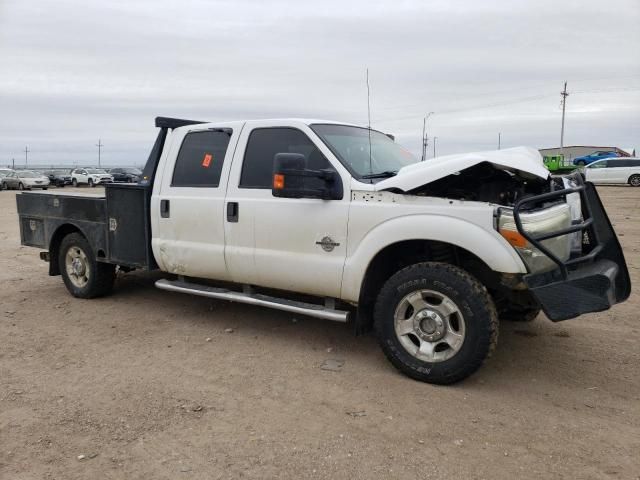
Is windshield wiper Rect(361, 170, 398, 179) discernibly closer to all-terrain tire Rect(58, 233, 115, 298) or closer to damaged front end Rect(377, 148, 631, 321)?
damaged front end Rect(377, 148, 631, 321)

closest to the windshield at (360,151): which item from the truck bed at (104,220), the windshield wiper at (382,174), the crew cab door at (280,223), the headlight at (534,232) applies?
the windshield wiper at (382,174)

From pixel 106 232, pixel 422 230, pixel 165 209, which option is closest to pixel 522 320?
pixel 422 230

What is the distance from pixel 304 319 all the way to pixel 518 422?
101 inches

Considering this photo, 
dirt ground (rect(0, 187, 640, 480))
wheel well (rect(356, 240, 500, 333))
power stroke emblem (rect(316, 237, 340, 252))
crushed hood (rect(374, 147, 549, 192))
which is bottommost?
dirt ground (rect(0, 187, 640, 480))

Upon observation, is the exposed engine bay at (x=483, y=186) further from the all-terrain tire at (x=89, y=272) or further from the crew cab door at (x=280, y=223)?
the all-terrain tire at (x=89, y=272)

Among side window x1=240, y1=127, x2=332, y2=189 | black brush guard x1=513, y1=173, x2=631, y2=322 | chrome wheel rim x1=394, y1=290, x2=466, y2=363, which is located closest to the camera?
black brush guard x1=513, y1=173, x2=631, y2=322

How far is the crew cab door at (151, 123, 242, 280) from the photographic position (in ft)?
16.6

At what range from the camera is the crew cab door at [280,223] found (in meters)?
4.38

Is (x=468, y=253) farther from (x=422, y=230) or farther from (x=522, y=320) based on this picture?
(x=522, y=320)

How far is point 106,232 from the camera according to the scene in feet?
19.4

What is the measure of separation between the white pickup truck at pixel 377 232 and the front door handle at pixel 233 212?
0.01 metres

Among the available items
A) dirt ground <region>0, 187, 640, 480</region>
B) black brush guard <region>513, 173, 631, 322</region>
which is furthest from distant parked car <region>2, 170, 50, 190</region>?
black brush guard <region>513, 173, 631, 322</region>

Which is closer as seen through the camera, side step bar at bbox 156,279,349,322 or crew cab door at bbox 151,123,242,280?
side step bar at bbox 156,279,349,322

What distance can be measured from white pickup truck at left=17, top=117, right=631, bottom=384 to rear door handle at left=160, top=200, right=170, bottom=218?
0.04 ft
